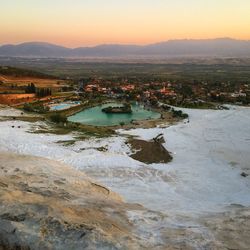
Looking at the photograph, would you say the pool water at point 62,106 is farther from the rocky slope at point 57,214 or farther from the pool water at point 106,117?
the rocky slope at point 57,214

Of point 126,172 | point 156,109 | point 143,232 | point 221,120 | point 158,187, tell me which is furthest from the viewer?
point 156,109

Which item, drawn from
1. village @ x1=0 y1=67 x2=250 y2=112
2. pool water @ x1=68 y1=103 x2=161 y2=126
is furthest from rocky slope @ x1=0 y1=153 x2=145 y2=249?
village @ x1=0 y1=67 x2=250 y2=112

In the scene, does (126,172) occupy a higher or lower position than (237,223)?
lower

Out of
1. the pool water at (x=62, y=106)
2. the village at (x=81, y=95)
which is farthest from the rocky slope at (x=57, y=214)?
the pool water at (x=62, y=106)

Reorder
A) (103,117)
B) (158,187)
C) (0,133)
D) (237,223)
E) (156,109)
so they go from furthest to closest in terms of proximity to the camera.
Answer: (156,109), (103,117), (0,133), (158,187), (237,223)

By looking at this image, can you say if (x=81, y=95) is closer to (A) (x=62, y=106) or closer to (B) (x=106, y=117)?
(A) (x=62, y=106)

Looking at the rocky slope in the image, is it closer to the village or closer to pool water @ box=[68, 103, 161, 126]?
pool water @ box=[68, 103, 161, 126]

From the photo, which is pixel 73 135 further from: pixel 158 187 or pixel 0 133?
pixel 158 187

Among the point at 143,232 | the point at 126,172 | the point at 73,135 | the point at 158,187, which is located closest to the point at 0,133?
the point at 73,135
